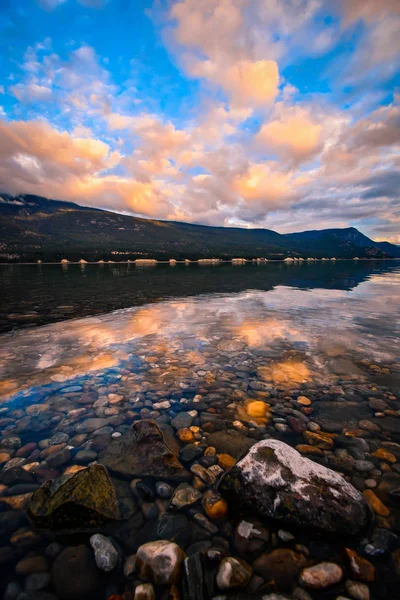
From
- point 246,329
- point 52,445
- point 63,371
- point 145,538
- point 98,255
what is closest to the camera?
point 145,538

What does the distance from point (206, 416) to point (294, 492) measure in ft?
8.80

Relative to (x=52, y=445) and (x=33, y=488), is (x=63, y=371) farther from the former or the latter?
(x=33, y=488)

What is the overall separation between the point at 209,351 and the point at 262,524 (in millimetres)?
7175

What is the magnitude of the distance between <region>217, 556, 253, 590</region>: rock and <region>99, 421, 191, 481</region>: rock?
1466 millimetres

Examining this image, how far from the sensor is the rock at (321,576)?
300 centimetres

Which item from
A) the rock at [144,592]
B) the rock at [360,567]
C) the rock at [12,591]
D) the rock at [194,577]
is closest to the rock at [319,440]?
the rock at [360,567]

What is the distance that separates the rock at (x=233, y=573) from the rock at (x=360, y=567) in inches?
47.7

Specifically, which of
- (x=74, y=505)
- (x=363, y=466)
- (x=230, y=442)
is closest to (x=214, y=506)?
(x=230, y=442)

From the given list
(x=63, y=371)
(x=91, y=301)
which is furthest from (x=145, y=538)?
(x=91, y=301)

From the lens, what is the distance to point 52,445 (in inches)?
208

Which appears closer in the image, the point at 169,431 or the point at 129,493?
the point at 129,493

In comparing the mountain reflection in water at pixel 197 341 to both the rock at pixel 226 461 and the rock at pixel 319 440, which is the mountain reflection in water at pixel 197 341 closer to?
the rock at pixel 319 440

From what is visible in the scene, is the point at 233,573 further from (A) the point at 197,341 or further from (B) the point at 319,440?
(A) the point at 197,341

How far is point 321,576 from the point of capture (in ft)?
10.0
